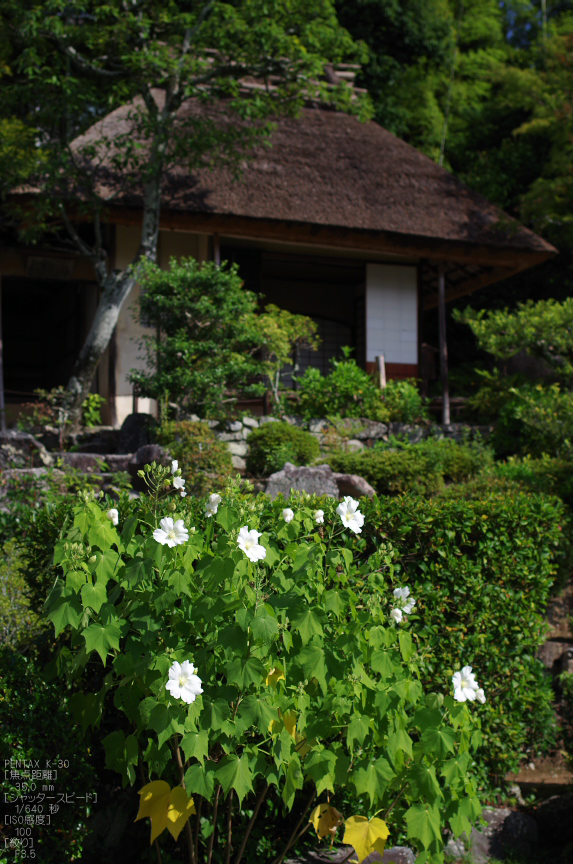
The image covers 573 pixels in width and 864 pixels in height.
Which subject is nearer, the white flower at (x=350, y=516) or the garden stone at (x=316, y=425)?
the white flower at (x=350, y=516)

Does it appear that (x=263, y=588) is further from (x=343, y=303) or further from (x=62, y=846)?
(x=343, y=303)

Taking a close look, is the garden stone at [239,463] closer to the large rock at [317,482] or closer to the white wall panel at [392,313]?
the large rock at [317,482]

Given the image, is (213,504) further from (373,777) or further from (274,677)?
(373,777)

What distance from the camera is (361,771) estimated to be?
2631 millimetres

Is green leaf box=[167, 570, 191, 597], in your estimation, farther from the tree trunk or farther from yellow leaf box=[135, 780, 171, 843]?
the tree trunk

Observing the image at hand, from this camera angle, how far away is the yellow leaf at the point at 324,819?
291 cm

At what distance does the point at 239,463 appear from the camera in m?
8.28

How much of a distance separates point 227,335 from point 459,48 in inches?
621

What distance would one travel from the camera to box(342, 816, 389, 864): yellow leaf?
267 centimetres

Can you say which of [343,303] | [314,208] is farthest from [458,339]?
[314,208]

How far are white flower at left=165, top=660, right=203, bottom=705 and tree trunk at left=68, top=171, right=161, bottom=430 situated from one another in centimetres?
754

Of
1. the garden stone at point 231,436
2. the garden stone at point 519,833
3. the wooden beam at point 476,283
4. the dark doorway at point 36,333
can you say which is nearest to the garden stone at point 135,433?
the garden stone at point 231,436

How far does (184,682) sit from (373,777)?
757 millimetres

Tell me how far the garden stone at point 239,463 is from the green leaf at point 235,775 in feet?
18.3
